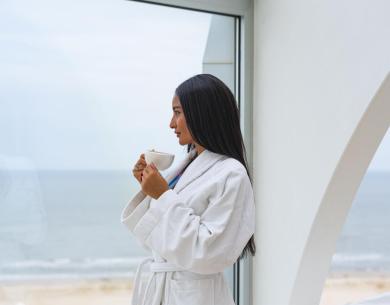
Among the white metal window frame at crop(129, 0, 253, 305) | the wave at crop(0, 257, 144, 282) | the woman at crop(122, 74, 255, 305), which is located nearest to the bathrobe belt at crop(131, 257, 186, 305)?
the woman at crop(122, 74, 255, 305)

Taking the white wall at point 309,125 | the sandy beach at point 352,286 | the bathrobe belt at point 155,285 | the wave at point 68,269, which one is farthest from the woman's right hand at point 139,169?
the sandy beach at point 352,286

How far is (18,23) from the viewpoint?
2.43m

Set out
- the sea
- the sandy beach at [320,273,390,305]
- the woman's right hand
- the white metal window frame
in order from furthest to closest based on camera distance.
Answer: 1. the sandy beach at [320,273,390,305]
2. the white metal window frame
3. the sea
4. the woman's right hand

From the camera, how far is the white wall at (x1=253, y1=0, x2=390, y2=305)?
7.25 ft

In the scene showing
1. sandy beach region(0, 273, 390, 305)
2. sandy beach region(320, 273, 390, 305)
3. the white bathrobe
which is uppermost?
the white bathrobe

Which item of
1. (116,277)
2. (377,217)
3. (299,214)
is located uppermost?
(299,214)

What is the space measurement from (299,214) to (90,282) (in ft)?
2.88

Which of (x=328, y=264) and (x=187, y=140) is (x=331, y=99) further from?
(x=187, y=140)

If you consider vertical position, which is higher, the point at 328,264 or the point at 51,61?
the point at 51,61

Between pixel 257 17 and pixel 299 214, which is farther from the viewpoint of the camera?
pixel 257 17

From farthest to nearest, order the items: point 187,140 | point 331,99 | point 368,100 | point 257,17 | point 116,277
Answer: point 257,17 → point 116,277 → point 331,99 → point 368,100 → point 187,140

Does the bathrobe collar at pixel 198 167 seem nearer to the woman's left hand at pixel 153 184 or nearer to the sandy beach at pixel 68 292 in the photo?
the woman's left hand at pixel 153 184

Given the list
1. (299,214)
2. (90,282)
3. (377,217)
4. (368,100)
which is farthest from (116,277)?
(377,217)

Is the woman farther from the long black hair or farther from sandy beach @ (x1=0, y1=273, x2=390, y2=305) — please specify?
sandy beach @ (x1=0, y1=273, x2=390, y2=305)
